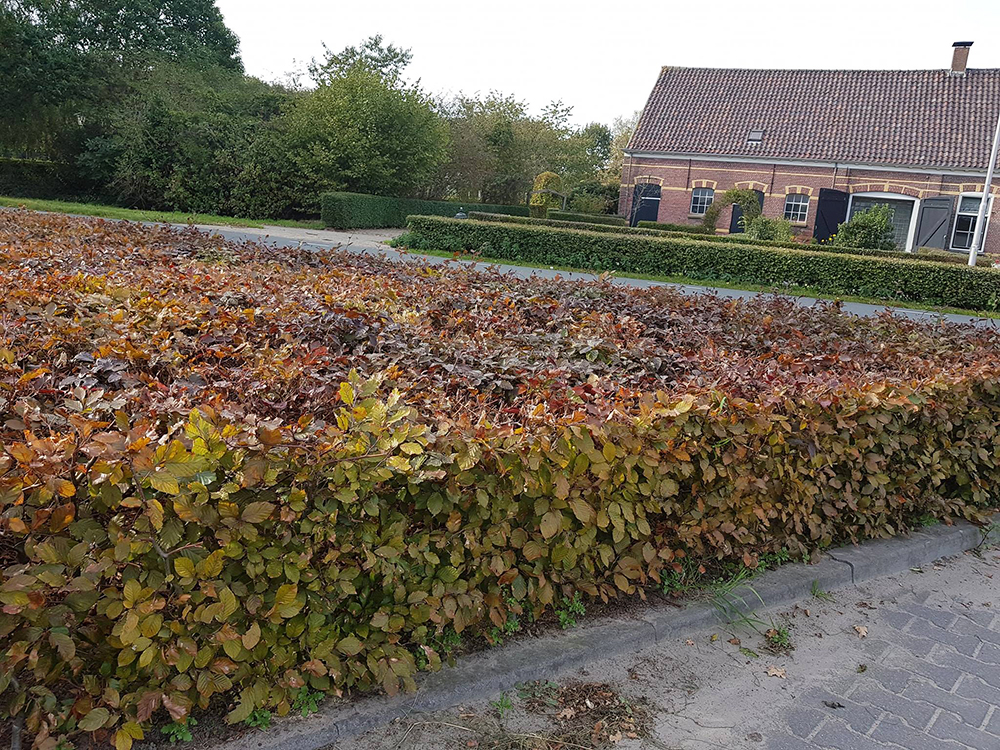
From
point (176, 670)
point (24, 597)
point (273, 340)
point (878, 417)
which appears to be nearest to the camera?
point (24, 597)

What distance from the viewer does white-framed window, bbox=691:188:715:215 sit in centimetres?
3138

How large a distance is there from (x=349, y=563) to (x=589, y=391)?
1391 mm

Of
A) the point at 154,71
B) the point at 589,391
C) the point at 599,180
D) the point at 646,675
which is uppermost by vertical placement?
the point at 154,71

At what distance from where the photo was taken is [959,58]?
99.6ft

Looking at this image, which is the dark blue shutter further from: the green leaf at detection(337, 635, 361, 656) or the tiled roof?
the green leaf at detection(337, 635, 361, 656)

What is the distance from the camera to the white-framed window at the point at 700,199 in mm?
31375

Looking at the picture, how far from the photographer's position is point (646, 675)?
9.21ft

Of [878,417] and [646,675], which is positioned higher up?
[878,417]

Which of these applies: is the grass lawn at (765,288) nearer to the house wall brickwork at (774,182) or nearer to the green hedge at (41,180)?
the house wall brickwork at (774,182)

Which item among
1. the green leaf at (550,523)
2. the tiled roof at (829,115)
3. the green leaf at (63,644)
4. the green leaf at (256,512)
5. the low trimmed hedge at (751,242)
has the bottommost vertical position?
the green leaf at (63,644)

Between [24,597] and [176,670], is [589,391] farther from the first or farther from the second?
[24,597]

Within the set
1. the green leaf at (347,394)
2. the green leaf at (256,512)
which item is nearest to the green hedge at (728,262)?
the green leaf at (347,394)

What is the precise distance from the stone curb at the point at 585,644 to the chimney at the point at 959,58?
3284cm

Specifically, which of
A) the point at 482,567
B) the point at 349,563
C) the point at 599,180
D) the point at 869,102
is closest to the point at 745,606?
the point at 482,567
